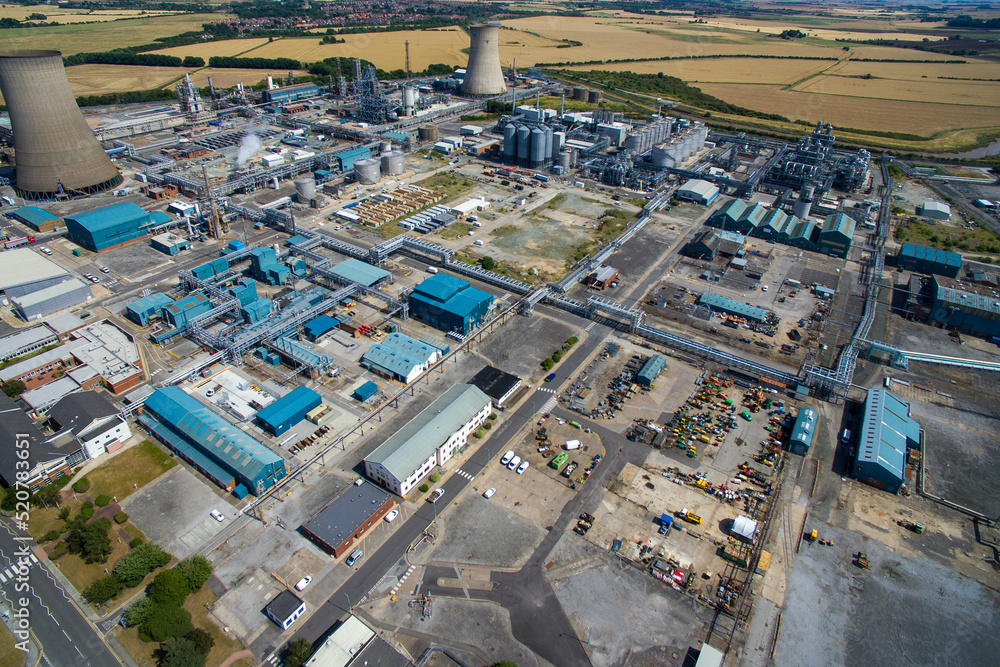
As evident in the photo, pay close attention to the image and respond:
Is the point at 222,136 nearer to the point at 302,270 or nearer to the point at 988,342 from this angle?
the point at 302,270

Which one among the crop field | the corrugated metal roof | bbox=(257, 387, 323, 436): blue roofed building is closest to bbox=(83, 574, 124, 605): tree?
bbox=(257, 387, 323, 436): blue roofed building

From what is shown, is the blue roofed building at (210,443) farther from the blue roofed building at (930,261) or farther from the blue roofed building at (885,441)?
the blue roofed building at (930,261)

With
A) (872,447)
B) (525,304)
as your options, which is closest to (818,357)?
(872,447)

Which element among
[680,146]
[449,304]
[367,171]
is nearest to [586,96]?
[680,146]

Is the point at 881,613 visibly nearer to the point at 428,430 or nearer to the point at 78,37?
the point at 428,430

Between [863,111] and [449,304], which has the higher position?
[863,111]
